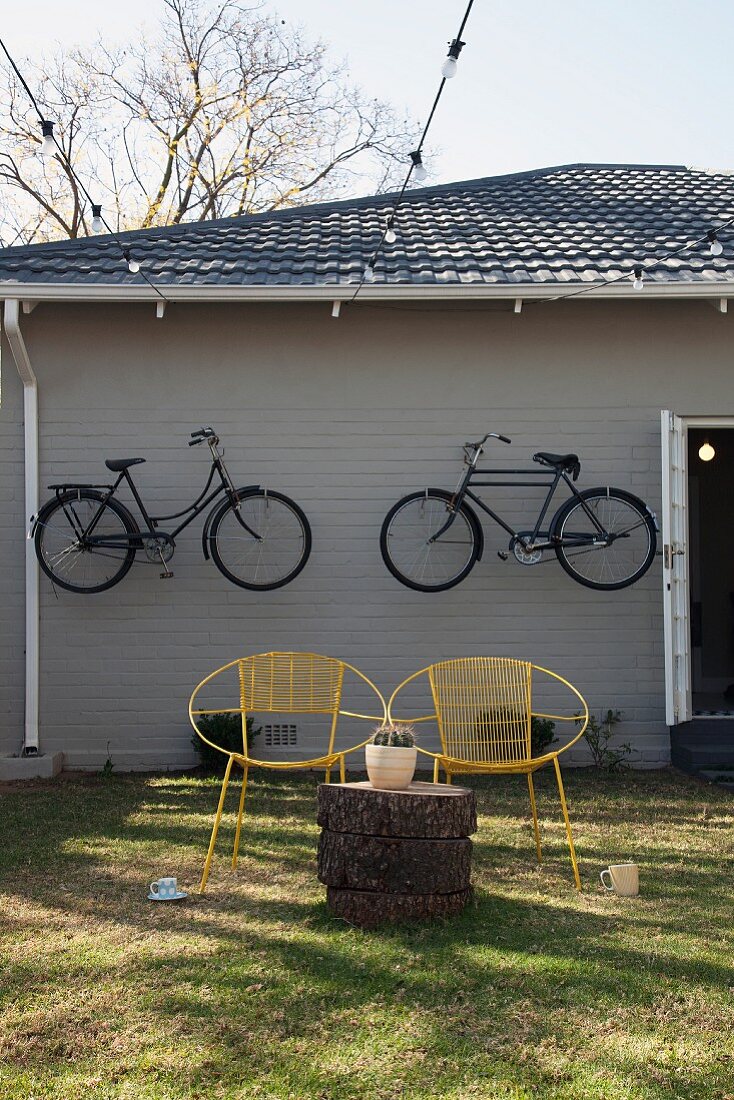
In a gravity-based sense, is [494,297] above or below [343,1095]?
above

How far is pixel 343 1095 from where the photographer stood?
8.30 ft

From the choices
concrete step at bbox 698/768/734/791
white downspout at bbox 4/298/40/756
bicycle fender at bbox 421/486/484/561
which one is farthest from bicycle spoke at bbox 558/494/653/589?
white downspout at bbox 4/298/40/756

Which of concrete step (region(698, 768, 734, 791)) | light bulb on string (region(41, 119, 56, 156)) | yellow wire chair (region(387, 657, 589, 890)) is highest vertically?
light bulb on string (region(41, 119, 56, 156))

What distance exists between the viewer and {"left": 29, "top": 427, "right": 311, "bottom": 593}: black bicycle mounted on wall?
6945 mm

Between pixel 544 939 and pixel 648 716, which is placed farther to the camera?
pixel 648 716

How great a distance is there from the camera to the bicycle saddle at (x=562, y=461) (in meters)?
6.97

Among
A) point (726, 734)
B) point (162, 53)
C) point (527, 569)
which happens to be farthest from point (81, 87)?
point (726, 734)

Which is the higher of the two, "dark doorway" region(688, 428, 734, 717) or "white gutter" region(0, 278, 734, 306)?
"white gutter" region(0, 278, 734, 306)

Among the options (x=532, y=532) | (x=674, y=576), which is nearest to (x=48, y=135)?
(x=532, y=532)

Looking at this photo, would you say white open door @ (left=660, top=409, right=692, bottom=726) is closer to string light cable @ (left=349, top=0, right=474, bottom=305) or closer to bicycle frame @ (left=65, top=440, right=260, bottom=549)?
string light cable @ (left=349, top=0, right=474, bottom=305)

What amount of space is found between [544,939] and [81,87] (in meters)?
17.1

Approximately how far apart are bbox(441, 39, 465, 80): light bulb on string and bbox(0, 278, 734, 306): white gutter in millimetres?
2207

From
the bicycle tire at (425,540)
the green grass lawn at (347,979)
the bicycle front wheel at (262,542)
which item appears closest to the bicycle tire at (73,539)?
the bicycle front wheel at (262,542)

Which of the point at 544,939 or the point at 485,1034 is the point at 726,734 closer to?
the point at 544,939
